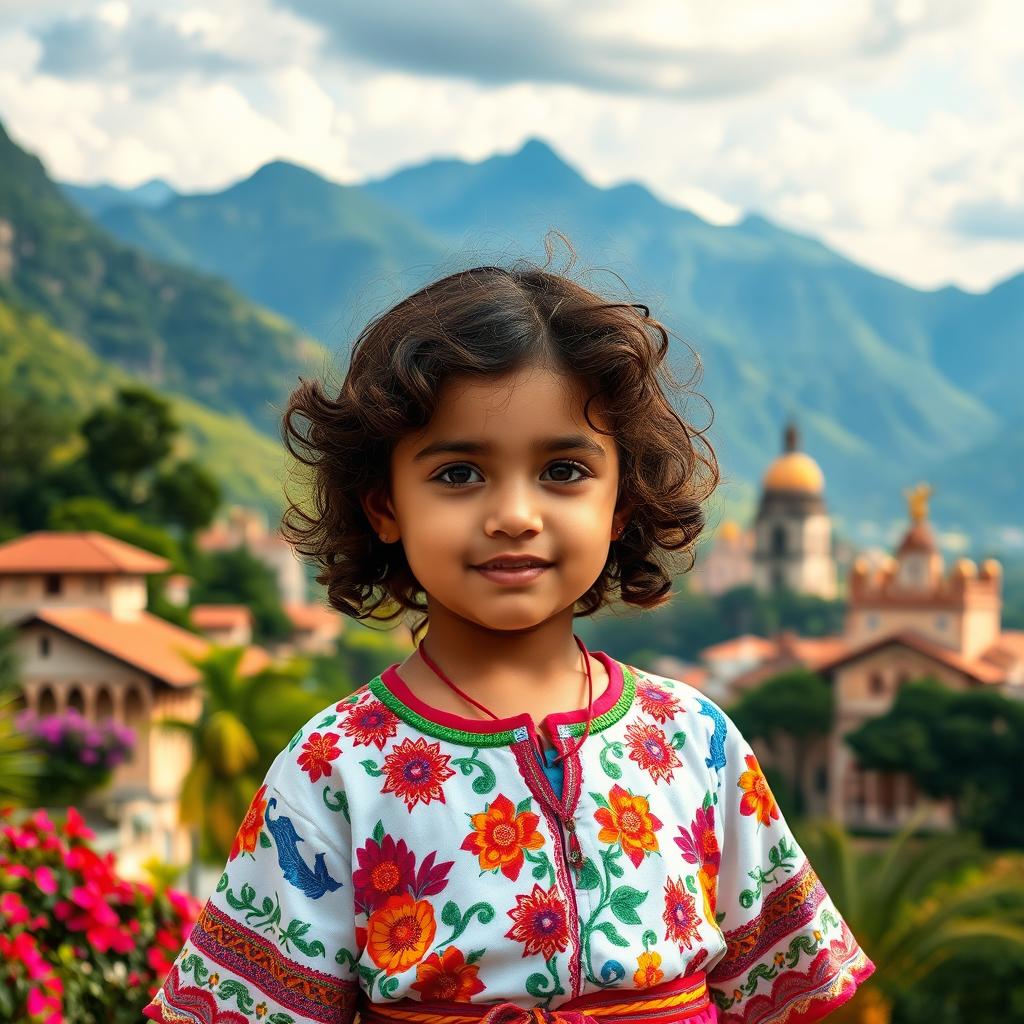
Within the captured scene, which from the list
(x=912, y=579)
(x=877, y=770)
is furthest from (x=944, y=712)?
(x=912, y=579)

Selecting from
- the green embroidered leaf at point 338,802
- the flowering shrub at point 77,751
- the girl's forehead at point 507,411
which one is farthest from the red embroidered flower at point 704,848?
the flowering shrub at point 77,751

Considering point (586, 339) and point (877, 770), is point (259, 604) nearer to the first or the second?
point (877, 770)

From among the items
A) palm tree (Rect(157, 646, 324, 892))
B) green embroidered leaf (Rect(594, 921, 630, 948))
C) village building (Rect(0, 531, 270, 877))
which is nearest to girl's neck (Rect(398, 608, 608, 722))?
green embroidered leaf (Rect(594, 921, 630, 948))

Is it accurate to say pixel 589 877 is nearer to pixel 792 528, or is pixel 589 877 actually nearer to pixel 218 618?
pixel 218 618

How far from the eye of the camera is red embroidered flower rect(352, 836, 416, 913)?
251 cm

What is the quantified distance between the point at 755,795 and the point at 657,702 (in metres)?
0.23

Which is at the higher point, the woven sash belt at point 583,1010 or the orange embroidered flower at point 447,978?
the orange embroidered flower at point 447,978

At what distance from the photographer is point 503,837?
8.28 feet

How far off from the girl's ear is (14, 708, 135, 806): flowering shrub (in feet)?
103

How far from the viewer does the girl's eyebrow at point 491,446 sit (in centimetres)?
251

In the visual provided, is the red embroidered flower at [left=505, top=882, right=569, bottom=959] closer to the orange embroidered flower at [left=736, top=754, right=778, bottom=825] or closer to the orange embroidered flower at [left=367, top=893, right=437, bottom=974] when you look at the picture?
the orange embroidered flower at [left=367, top=893, right=437, bottom=974]

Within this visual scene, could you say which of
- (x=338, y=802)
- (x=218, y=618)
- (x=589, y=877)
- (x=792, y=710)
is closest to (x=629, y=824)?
(x=589, y=877)

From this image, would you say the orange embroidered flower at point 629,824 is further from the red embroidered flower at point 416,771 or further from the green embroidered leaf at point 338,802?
the green embroidered leaf at point 338,802

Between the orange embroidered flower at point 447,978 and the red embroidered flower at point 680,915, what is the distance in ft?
1.04
